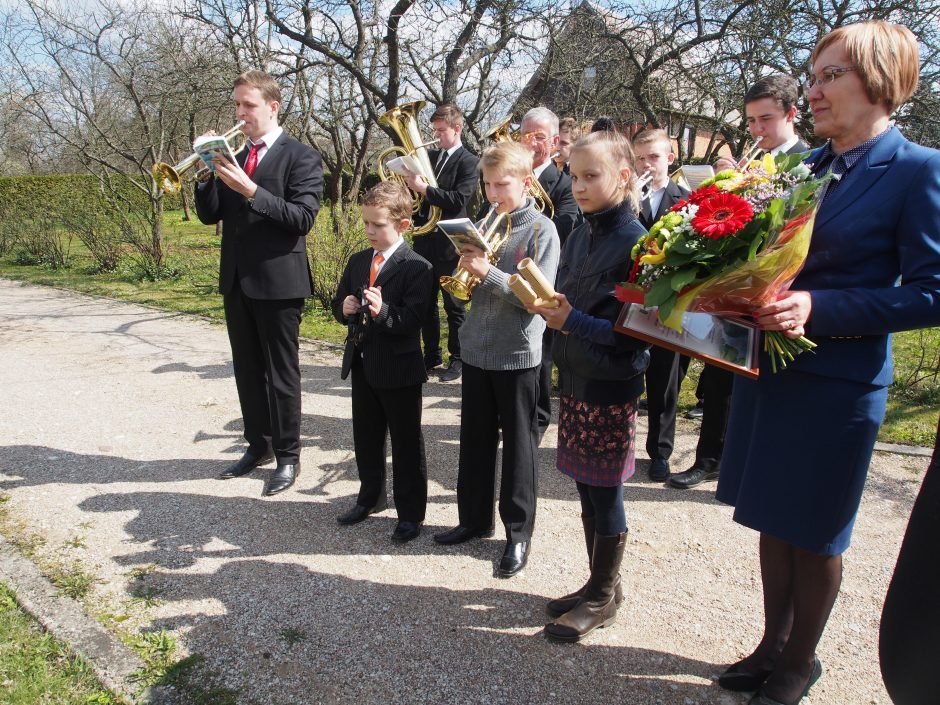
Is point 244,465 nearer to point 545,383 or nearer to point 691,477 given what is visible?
point 545,383

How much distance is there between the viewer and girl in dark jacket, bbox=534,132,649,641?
2.36m

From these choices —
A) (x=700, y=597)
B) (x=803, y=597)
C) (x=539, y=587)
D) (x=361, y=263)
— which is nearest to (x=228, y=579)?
(x=539, y=587)

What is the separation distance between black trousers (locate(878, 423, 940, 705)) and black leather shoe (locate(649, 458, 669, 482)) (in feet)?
8.04

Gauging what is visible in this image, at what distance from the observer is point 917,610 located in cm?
155

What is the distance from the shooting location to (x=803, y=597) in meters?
2.16

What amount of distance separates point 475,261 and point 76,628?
2211 mm

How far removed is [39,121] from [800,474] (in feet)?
53.4

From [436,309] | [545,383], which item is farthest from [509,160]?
[436,309]

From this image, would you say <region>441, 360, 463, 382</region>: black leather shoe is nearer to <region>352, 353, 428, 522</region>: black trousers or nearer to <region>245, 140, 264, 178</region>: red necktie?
<region>352, 353, 428, 522</region>: black trousers

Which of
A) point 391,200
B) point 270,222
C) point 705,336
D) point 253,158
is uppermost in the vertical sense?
point 253,158

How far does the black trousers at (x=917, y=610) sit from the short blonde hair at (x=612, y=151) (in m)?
1.34

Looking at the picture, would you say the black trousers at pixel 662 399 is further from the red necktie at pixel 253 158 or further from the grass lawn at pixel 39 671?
the grass lawn at pixel 39 671

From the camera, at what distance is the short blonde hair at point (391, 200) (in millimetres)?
3273

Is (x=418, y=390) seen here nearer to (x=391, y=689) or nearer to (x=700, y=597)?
(x=391, y=689)
